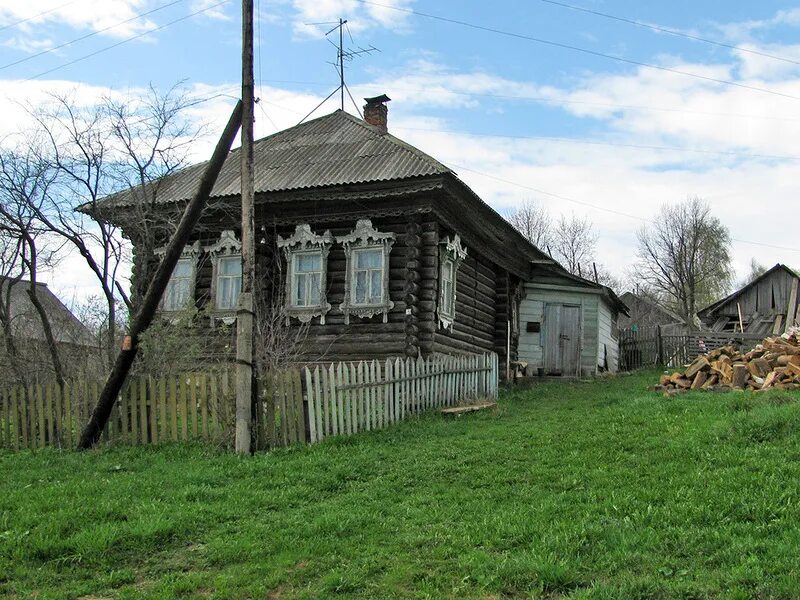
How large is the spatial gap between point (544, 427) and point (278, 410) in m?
3.72

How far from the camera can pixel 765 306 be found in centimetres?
2747

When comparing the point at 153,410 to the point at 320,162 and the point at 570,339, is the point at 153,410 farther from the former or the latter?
the point at 570,339

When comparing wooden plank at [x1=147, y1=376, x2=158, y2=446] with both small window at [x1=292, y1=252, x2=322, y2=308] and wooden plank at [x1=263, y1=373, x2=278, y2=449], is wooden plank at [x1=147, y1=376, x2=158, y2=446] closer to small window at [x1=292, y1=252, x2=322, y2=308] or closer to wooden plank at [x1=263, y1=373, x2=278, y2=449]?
wooden plank at [x1=263, y1=373, x2=278, y2=449]

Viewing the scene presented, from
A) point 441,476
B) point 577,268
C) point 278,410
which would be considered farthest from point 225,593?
point 577,268

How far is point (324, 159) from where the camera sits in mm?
15258

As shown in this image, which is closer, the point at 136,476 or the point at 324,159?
the point at 136,476

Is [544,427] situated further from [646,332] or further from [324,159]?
[646,332]

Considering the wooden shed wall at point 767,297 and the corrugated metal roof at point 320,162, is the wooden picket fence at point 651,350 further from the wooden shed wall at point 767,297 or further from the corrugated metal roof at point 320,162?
the corrugated metal roof at point 320,162

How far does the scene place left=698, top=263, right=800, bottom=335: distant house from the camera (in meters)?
25.9

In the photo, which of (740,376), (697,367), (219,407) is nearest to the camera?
(219,407)

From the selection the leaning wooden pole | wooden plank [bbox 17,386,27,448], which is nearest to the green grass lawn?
the leaning wooden pole

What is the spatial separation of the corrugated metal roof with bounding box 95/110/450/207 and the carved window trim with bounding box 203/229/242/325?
1.17m

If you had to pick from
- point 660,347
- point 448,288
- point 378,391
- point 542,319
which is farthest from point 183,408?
point 660,347

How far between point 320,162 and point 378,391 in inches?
261
